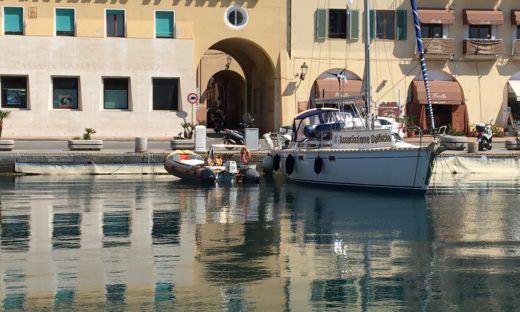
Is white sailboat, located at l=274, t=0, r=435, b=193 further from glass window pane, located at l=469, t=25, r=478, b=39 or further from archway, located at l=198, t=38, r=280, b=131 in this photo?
glass window pane, located at l=469, t=25, r=478, b=39

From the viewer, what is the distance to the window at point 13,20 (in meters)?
47.2

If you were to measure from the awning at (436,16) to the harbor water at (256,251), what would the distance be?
20200 mm

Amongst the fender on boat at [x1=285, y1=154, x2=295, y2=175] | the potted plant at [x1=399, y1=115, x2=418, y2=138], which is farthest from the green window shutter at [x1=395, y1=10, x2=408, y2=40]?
the fender on boat at [x1=285, y1=154, x2=295, y2=175]

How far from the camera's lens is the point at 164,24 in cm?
4872

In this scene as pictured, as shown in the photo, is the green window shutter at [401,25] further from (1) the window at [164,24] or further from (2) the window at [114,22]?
(2) the window at [114,22]

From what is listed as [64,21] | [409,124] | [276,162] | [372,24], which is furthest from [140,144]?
[372,24]

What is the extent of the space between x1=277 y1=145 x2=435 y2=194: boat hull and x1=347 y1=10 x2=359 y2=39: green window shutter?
1699 cm

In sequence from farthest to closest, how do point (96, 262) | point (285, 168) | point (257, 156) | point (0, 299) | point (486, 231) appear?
point (257, 156)
point (285, 168)
point (486, 231)
point (96, 262)
point (0, 299)

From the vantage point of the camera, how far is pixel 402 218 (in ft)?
80.3

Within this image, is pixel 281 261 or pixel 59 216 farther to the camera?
pixel 59 216

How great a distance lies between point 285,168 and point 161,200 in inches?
313

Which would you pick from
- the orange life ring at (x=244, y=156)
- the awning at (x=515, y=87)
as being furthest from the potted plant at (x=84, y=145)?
the awning at (x=515, y=87)

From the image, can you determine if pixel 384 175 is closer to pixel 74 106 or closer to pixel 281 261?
pixel 281 261

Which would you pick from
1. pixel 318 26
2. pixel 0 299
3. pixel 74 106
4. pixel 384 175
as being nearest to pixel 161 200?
pixel 384 175
